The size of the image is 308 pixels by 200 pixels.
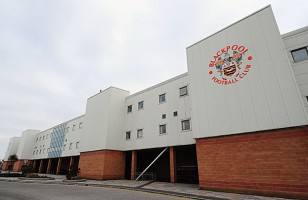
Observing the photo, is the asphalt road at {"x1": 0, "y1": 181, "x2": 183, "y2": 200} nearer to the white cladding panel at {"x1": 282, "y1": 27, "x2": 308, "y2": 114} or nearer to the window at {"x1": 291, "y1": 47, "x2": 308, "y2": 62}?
the white cladding panel at {"x1": 282, "y1": 27, "x2": 308, "y2": 114}

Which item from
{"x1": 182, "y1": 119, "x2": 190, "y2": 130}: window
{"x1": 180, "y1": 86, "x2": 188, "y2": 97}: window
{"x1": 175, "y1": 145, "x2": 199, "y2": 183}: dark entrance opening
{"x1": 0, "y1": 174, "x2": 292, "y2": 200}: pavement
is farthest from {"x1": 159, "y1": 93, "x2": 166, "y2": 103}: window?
{"x1": 0, "y1": 174, "x2": 292, "y2": 200}: pavement

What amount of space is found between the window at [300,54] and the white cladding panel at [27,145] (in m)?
59.0

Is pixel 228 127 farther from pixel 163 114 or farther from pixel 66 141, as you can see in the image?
pixel 66 141

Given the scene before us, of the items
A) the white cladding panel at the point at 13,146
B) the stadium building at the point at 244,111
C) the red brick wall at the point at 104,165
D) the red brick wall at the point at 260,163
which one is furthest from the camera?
the white cladding panel at the point at 13,146

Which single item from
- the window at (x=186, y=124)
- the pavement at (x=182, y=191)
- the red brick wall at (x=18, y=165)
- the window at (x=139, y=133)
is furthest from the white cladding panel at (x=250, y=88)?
the red brick wall at (x=18, y=165)

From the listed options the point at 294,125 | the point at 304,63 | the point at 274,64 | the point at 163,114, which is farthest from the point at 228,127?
the point at 163,114

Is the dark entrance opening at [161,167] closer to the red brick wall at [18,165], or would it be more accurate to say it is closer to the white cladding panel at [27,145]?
the white cladding panel at [27,145]

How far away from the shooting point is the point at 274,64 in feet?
37.4

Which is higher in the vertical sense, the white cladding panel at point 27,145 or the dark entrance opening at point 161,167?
the white cladding panel at point 27,145

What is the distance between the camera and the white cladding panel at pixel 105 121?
22.4 m

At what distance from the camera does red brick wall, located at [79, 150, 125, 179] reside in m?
21.0

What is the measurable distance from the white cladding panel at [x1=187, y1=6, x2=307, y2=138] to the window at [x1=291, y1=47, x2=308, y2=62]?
183 centimetres

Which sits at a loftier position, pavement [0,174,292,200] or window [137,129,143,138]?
window [137,129,143,138]

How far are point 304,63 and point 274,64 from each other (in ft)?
7.06
